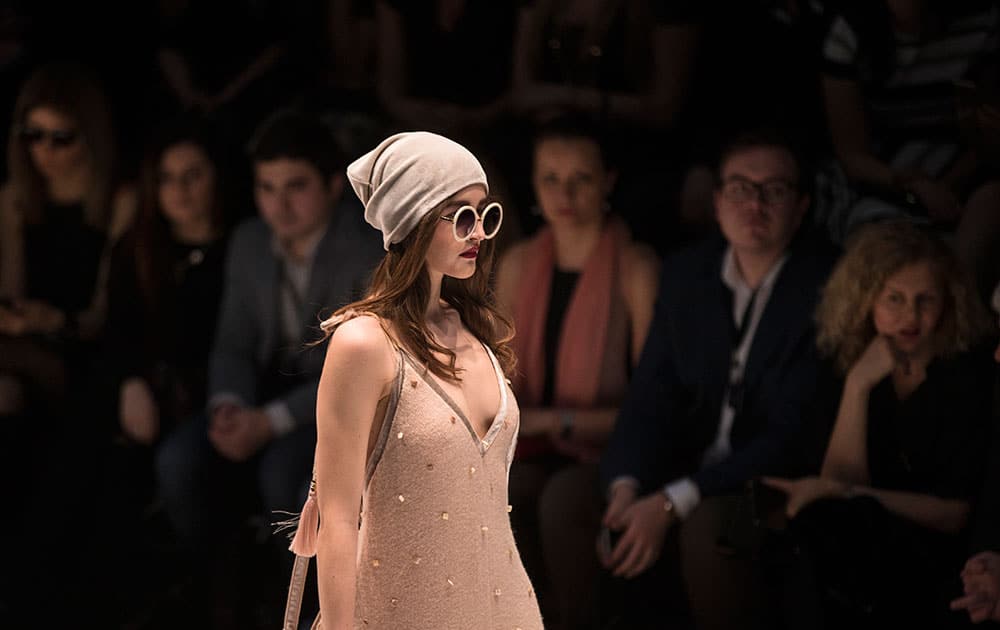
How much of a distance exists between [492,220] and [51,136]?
3.31 metres

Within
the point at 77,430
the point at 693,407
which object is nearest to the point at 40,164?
the point at 77,430

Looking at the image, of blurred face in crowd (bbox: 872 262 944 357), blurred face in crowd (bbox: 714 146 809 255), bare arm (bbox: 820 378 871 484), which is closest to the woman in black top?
blurred face in crowd (bbox: 714 146 809 255)

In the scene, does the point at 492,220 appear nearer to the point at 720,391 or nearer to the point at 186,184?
the point at 720,391

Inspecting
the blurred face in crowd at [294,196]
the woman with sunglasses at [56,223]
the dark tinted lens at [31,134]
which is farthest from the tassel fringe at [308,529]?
the dark tinted lens at [31,134]

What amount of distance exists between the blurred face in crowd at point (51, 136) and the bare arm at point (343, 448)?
131 inches

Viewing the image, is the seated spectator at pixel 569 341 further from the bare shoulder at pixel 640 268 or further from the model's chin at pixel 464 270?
the model's chin at pixel 464 270

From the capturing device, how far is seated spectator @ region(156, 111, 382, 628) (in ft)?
17.6

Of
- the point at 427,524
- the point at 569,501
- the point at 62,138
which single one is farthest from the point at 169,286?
the point at 427,524

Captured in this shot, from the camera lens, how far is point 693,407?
494 cm

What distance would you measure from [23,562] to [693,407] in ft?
8.25

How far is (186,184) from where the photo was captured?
19.0 ft

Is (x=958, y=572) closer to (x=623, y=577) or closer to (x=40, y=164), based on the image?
(x=623, y=577)

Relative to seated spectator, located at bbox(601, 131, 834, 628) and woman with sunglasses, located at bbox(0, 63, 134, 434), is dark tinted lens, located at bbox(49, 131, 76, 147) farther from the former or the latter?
seated spectator, located at bbox(601, 131, 834, 628)

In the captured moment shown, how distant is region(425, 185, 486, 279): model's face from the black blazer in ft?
5.89
